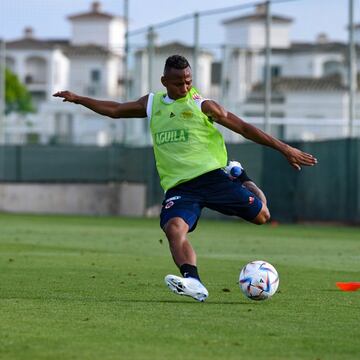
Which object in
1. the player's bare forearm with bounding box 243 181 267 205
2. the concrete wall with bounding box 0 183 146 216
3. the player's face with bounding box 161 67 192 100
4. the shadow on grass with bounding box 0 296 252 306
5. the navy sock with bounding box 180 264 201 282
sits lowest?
the concrete wall with bounding box 0 183 146 216

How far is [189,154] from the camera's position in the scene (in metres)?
11.1

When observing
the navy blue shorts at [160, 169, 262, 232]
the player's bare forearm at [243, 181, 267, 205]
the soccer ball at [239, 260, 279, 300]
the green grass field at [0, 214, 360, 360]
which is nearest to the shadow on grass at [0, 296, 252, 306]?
the green grass field at [0, 214, 360, 360]

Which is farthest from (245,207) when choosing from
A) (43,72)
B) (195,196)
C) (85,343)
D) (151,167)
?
(43,72)

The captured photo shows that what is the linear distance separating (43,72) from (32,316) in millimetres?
85448

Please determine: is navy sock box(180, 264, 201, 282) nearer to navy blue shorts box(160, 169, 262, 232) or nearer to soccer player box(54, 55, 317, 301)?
soccer player box(54, 55, 317, 301)

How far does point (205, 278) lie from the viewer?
13492mm

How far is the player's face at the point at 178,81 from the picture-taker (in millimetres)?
10898

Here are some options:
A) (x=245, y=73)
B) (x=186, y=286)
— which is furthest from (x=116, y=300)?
(x=245, y=73)

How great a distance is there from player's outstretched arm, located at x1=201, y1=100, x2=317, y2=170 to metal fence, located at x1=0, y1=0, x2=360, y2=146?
16.9 meters

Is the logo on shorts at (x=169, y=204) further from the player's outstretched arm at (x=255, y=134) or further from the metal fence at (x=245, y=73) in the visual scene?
the metal fence at (x=245, y=73)

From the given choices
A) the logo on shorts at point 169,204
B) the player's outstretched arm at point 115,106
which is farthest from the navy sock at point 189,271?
the player's outstretched arm at point 115,106

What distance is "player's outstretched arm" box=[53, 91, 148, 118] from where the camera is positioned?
11.3 metres

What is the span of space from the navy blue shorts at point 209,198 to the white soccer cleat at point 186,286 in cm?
67

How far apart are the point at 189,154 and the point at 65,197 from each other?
2501 centimetres
